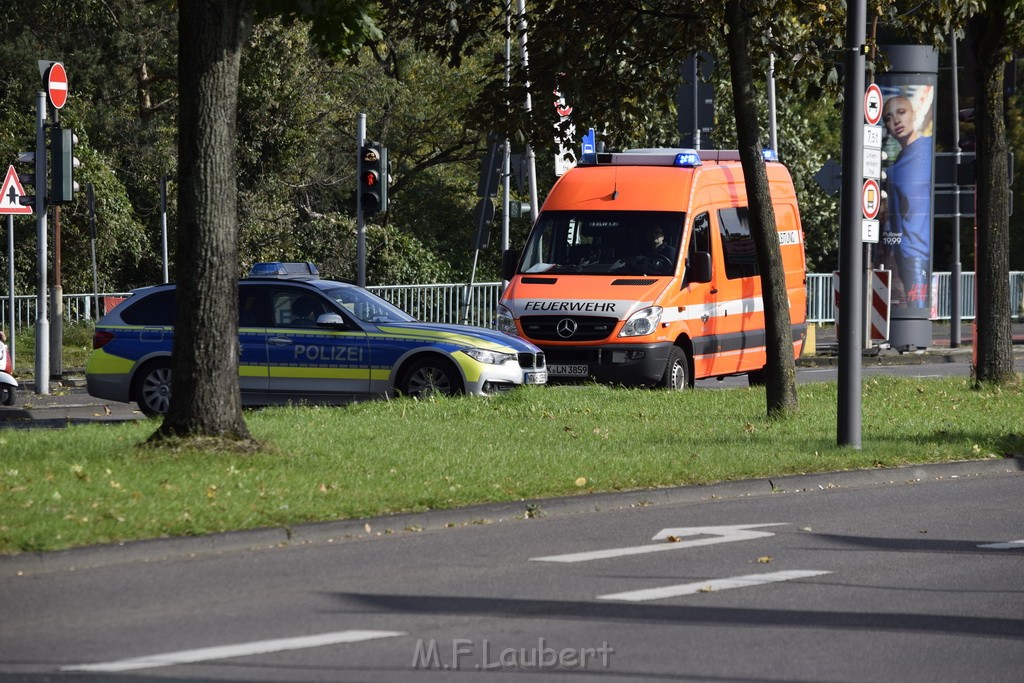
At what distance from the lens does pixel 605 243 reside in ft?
62.2

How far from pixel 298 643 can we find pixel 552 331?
12221 millimetres

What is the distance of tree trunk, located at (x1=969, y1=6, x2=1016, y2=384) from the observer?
728 inches

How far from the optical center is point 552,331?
60.4ft

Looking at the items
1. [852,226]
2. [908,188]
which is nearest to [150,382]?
[852,226]

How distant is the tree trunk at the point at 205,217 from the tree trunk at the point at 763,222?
5509 millimetres

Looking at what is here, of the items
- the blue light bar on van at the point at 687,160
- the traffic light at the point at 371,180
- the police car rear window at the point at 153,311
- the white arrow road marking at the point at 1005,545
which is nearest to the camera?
the white arrow road marking at the point at 1005,545

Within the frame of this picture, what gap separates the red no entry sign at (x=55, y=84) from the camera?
2066 centimetres

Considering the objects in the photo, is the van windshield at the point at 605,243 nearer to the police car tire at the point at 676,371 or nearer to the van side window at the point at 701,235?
the van side window at the point at 701,235

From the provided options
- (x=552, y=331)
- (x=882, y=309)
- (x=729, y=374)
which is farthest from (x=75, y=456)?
(x=882, y=309)

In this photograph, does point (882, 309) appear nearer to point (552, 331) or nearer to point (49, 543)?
point (552, 331)

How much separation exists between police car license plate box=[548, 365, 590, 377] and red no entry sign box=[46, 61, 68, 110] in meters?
7.60

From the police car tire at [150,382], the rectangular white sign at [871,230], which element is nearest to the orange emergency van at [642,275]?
the rectangular white sign at [871,230]

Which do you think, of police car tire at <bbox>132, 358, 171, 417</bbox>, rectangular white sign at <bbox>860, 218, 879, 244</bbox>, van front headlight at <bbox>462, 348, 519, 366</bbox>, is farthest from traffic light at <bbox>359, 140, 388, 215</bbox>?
rectangular white sign at <bbox>860, 218, 879, 244</bbox>

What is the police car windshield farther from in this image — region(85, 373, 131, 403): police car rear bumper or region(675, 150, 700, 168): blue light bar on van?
region(675, 150, 700, 168): blue light bar on van
